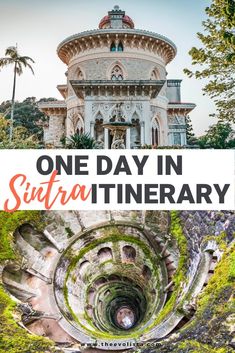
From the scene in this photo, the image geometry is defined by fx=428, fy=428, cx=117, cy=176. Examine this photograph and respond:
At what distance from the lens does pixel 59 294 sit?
47.2 feet

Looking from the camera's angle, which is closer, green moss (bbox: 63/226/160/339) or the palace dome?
green moss (bbox: 63/226/160/339)

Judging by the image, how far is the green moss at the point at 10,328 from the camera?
32.7 ft

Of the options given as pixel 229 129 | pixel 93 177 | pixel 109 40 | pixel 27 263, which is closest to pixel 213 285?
pixel 93 177

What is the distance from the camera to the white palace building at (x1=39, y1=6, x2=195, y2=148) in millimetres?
27141

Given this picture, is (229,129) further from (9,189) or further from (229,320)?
(229,320)

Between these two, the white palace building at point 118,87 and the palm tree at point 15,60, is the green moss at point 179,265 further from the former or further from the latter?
the palm tree at point 15,60

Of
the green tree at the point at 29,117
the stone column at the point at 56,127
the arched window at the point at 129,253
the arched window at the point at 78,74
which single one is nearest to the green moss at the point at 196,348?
the arched window at the point at 129,253

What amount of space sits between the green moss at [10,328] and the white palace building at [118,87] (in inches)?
464

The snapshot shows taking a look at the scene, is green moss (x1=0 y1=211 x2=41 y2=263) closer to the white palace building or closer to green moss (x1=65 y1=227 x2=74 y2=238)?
green moss (x1=65 y1=227 x2=74 y2=238)

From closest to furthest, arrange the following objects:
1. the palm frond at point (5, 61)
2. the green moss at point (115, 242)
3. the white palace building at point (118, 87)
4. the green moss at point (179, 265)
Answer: the green moss at point (179, 265) → the green moss at point (115, 242) → the white palace building at point (118, 87) → the palm frond at point (5, 61)

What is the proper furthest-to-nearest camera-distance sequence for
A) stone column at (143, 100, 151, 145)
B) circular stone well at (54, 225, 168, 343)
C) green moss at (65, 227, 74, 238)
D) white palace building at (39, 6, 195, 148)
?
1. stone column at (143, 100, 151, 145)
2. white palace building at (39, 6, 195, 148)
3. green moss at (65, 227, 74, 238)
4. circular stone well at (54, 225, 168, 343)

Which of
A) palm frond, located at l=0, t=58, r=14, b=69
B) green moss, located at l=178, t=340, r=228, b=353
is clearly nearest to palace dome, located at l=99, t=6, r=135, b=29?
palm frond, located at l=0, t=58, r=14, b=69

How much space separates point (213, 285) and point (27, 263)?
6.94 meters

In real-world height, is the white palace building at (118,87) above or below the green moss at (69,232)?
above
